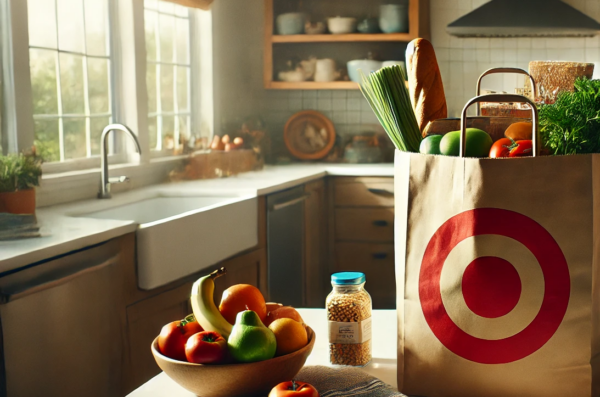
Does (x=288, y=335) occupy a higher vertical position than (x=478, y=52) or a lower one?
lower

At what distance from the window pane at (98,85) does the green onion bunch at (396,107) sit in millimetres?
2138

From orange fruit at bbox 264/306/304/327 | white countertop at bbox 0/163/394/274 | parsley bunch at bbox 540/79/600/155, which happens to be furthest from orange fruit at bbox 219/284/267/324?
white countertop at bbox 0/163/394/274

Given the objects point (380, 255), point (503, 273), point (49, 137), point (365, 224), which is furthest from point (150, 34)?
point (503, 273)

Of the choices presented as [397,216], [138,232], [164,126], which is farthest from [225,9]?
[397,216]

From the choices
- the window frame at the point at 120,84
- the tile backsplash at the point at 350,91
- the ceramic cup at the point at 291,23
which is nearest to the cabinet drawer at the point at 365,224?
the tile backsplash at the point at 350,91

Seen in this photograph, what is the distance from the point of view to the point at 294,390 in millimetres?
691

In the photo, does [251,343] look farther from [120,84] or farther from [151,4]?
[151,4]

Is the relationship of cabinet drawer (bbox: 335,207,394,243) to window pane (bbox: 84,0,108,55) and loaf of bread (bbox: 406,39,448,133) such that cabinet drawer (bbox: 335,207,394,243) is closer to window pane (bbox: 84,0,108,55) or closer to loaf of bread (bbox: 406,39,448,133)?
window pane (bbox: 84,0,108,55)

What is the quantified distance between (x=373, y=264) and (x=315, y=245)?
1.20 feet

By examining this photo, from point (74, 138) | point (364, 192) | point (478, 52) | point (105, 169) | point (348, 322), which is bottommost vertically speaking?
point (364, 192)

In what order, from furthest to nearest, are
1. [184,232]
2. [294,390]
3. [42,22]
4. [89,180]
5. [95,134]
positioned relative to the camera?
[95,134]
[89,180]
[42,22]
[184,232]
[294,390]

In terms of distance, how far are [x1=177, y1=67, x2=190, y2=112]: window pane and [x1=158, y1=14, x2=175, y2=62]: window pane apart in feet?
0.39

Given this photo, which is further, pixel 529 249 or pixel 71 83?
pixel 71 83

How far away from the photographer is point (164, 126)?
334cm
